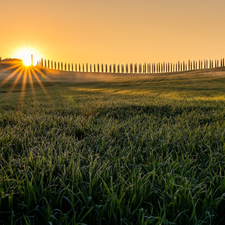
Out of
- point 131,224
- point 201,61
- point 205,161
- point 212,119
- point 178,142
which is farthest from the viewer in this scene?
point 201,61

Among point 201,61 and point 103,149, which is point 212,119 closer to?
point 103,149

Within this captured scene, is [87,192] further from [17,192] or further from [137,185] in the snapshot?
[17,192]

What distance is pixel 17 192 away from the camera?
1.63m

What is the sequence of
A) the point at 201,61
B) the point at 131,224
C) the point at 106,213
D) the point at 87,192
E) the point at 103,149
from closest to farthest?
the point at 131,224, the point at 106,213, the point at 87,192, the point at 103,149, the point at 201,61

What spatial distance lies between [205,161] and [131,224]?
1804 millimetres

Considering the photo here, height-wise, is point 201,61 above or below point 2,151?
above

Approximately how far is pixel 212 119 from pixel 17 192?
18.2 feet

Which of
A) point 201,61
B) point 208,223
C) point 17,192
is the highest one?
point 201,61

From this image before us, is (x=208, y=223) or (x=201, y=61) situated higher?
(x=201, y=61)

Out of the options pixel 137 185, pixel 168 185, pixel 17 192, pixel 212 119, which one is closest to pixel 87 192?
pixel 137 185

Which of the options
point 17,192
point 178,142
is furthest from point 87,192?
point 178,142

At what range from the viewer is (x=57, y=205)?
1.60m

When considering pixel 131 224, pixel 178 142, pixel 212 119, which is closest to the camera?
pixel 131 224

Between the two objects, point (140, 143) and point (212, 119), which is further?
point (212, 119)
